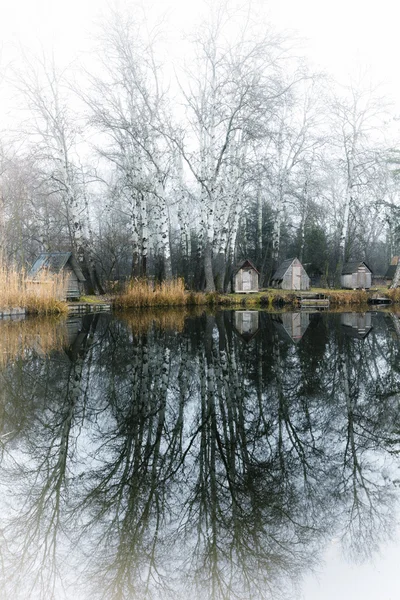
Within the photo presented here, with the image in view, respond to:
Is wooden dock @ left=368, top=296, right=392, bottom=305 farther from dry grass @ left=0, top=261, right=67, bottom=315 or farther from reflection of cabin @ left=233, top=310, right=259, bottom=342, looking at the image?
dry grass @ left=0, top=261, right=67, bottom=315

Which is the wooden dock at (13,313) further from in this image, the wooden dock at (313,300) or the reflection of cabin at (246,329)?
the wooden dock at (313,300)

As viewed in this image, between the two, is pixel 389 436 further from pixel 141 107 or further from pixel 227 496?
pixel 141 107

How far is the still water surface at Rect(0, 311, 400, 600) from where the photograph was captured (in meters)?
2.04

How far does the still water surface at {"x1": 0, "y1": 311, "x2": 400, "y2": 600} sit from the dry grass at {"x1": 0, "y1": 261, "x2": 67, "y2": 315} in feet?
27.1

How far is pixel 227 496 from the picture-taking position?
266cm

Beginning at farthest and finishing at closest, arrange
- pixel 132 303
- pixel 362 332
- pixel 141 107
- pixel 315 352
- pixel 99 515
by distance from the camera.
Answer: pixel 141 107
pixel 132 303
pixel 362 332
pixel 315 352
pixel 99 515

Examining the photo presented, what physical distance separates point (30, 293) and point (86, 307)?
11.0 ft

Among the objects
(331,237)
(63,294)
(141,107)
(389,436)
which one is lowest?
(389,436)

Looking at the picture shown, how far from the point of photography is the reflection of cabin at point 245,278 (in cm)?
2523

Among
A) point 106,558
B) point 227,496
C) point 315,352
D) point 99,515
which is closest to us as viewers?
point 106,558

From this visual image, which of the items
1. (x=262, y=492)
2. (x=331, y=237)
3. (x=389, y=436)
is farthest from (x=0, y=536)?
(x=331, y=237)

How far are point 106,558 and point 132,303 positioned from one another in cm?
1580

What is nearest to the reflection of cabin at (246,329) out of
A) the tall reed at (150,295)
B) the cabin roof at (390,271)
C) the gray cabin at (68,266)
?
the tall reed at (150,295)

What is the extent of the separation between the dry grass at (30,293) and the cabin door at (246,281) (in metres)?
13.0
